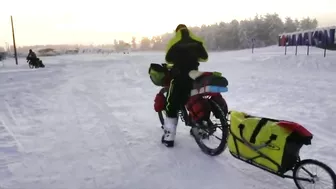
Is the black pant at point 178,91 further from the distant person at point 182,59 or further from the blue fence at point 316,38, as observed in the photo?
the blue fence at point 316,38

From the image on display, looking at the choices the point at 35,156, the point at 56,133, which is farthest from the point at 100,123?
the point at 35,156

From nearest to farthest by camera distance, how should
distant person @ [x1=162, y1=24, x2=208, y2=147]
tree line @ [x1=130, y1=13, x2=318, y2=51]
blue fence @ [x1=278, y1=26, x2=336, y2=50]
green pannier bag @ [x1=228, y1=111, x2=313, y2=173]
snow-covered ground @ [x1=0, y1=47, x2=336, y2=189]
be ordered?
green pannier bag @ [x1=228, y1=111, x2=313, y2=173] < snow-covered ground @ [x1=0, y1=47, x2=336, y2=189] < distant person @ [x1=162, y1=24, x2=208, y2=147] < blue fence @ [x1=278, y1=26, x2=336, y2=50] < tree line @ [x1=130, y1=13, x2=318, y2=51]

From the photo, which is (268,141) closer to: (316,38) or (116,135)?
(116,135)

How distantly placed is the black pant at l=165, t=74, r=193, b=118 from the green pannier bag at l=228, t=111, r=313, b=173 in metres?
1.07

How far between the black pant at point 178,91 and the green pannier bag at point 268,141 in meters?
1.07

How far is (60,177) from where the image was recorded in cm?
372

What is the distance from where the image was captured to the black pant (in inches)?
178

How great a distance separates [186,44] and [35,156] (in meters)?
2.91

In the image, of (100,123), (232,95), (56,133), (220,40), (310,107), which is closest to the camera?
(56,133)

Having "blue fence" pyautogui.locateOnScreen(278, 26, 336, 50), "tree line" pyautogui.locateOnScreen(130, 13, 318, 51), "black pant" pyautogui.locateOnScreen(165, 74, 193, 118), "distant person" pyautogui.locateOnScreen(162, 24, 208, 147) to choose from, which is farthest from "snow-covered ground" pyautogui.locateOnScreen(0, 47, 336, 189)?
"tree line" pyautogui.locateOnScreen(130, 13, 318, 51)

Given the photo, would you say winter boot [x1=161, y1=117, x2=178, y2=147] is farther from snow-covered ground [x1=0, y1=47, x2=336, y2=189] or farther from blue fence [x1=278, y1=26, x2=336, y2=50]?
blue fence [x1=278, y1=26, x2=336, y2=50]

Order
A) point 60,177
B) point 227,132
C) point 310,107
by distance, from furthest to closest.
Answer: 1. point 310,107
2. point 227,132
3. point 60,177

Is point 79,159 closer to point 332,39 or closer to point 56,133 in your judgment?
point 56,133

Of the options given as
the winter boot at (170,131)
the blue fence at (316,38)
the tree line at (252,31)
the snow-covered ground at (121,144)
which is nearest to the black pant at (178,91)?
the winter boot at (170,131)
